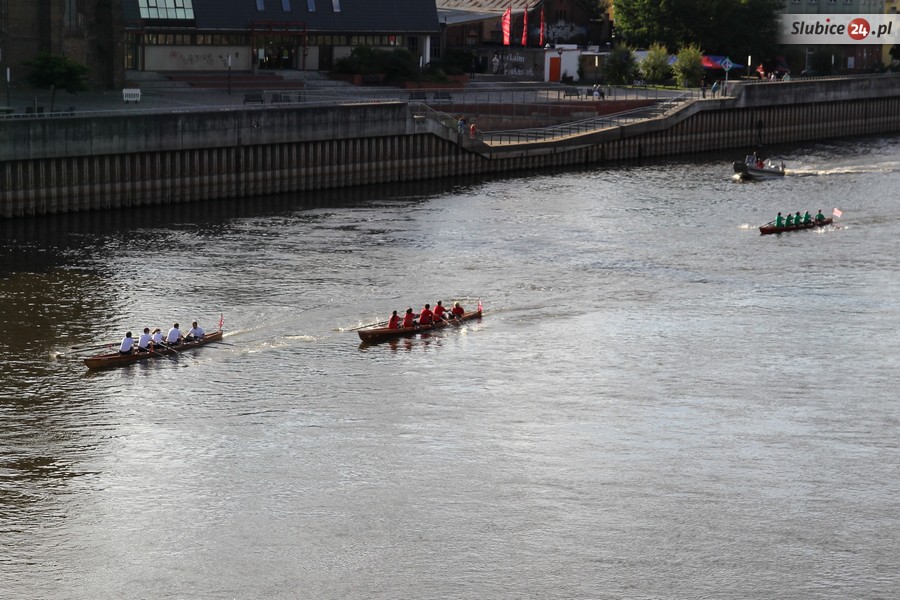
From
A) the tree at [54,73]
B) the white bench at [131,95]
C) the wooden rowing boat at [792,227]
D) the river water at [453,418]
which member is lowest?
the river water at [453,418]

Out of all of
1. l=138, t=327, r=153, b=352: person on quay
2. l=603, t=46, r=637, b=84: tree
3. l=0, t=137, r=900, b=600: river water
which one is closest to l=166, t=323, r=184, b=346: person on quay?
l=0, t=137, r=900, b=600: river water

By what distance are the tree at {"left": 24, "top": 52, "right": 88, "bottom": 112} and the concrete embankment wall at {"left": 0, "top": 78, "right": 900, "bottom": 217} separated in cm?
1923

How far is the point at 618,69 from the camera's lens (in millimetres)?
164625

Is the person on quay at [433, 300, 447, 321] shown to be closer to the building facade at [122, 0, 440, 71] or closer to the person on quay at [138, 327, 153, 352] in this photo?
the person on quay at [138, 327, 153, 352]

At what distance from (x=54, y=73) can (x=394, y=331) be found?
60475mm

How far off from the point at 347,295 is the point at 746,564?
3592 centimetres

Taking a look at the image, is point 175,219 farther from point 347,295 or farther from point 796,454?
point 796,454

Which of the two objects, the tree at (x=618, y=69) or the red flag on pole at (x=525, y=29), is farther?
the red flag on pole at (x=525, y=29)

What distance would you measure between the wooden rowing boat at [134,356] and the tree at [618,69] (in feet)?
337

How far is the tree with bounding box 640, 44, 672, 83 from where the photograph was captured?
164125 mm

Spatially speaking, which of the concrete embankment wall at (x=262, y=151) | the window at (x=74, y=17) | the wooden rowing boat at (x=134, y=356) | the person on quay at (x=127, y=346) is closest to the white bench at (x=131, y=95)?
the concrete embankment wall at (x=262, y=151)

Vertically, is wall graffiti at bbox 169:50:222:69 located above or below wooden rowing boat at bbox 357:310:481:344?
above

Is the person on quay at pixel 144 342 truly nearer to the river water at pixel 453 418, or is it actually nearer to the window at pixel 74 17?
the river water at pixel 453 418

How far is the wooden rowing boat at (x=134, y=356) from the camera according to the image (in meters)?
65.2
